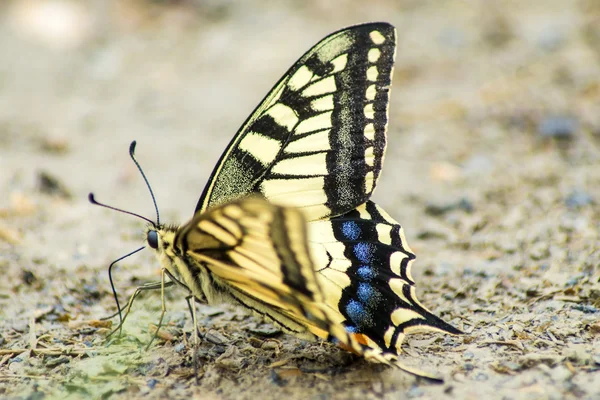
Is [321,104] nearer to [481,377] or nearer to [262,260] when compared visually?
[262,260]

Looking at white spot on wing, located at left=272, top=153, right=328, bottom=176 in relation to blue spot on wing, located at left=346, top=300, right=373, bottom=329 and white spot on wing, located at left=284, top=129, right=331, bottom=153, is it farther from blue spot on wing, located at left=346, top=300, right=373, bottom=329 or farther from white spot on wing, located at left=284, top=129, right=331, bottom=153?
blue spot on wing, located at left=346, top=300, right=373, bottom=329

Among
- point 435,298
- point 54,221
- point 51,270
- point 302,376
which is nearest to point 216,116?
point 54,221

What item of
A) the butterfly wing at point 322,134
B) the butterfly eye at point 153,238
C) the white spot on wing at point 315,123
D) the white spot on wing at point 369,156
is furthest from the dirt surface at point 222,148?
the white spot on wing at point 315,123

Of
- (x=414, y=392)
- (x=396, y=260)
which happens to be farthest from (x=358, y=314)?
(x=414, y=392)

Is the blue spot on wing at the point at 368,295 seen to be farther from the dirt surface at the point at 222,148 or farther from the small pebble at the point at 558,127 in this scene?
the small pebble at the point at 558,127

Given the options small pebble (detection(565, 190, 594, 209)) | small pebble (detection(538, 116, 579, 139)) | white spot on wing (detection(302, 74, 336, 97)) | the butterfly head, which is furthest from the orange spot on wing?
small pebble (detection(538, 116, 579, 139))
